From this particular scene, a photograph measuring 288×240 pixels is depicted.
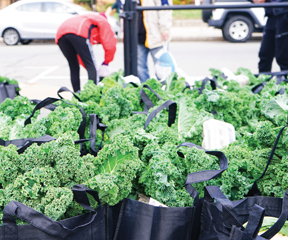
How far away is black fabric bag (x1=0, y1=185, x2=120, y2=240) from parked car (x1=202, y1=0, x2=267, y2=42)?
1281 centimetres

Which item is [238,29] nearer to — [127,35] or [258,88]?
[127,35]

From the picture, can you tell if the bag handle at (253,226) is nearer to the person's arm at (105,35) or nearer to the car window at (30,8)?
the person's arm at (105,35)

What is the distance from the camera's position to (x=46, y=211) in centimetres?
114

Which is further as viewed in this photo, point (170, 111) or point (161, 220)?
point (170, 111)

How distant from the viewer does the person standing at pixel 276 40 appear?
4.03 metres

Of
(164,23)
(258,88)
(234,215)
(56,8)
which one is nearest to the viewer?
(234,215)

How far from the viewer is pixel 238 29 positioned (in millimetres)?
13594

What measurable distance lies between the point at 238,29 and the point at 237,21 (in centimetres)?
35

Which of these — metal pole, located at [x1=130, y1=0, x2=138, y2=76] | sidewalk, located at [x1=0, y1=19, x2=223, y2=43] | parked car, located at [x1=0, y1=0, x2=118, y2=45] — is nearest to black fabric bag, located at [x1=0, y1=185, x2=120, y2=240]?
metal pole, located at [x1=130, y1=0, x2=138, y2=76]

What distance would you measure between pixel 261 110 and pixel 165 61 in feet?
8.09

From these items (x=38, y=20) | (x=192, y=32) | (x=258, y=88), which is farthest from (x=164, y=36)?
(x=192, y=32)

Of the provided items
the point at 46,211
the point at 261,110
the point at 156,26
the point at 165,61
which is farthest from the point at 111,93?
the point at 156,26

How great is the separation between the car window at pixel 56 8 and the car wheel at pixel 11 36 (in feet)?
5.27

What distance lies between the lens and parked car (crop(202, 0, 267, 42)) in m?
13.0
